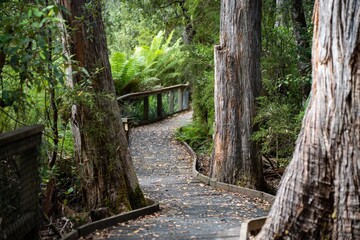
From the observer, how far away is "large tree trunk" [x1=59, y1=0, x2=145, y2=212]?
7301 millimetres

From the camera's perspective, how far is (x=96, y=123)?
24.5ft

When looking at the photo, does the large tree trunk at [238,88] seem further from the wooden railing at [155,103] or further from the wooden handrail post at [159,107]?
the wooden handrail post at [159,107]

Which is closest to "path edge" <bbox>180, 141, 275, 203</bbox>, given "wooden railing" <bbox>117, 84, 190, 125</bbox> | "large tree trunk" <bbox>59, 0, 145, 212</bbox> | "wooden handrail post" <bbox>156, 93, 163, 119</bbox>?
"large tree trunk" <bbox>59, 0, 145, 212</bbox>

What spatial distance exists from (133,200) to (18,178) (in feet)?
12.5

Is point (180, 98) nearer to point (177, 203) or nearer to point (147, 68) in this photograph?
point (147, 68)

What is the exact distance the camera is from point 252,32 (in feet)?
34.1

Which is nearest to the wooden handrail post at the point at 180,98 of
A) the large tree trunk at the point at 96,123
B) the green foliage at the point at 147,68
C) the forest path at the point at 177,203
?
→ the green foliage at the point at 147,68

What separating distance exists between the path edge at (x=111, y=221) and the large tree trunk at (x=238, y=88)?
102 inches

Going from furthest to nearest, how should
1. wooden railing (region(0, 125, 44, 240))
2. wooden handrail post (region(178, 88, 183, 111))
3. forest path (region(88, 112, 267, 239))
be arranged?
1. wooden handrail post (region(178, 88, 183, 111))
2. forest path (region(88, 112, 267, 239))
3. wooden railing (region(0, 125, 44, 240))

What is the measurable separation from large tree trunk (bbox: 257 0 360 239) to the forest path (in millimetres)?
1614

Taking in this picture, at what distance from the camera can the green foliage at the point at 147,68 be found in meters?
19.0

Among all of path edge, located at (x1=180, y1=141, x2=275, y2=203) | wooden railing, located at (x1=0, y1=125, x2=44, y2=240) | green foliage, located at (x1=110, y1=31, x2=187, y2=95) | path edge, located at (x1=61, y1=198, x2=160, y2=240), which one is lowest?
path edge, located at (x1=180, y1=141, x2=275, y2=203)

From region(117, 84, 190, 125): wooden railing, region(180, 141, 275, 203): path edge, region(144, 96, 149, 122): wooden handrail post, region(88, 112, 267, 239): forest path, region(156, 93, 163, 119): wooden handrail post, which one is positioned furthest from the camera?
region(156, 93, 163, 119): wooden handrail post

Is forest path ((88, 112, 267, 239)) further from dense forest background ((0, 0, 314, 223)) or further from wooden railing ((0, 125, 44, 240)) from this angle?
wooden railing ((0, 125, 44, 240))
